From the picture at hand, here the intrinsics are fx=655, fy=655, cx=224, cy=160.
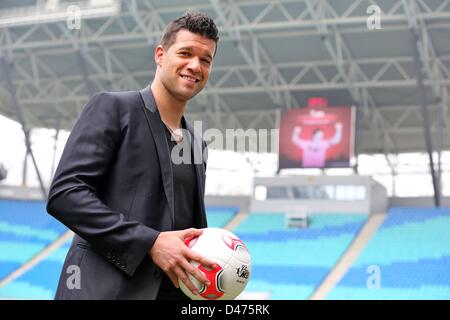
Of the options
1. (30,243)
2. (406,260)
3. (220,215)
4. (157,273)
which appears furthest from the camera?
(220,215)

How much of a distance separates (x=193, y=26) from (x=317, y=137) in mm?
21286

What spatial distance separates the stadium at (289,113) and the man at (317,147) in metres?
0.05

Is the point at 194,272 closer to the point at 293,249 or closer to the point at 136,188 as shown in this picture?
the point at 136,188

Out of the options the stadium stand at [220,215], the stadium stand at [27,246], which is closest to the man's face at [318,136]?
the stadium stand at [220,215]

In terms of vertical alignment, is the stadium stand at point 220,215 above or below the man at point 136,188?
below

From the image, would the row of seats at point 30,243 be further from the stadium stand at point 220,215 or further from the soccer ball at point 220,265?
the soccer ball at point 220,265

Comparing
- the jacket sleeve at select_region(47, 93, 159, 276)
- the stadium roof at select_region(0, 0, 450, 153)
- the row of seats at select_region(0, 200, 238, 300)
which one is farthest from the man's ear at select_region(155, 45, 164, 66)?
the row of seats at select_region(0, 200, 238, 300)

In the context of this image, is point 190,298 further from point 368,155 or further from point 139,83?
point 368,155

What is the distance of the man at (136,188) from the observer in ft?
6.35

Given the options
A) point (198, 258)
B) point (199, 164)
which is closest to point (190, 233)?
point (198, 258)

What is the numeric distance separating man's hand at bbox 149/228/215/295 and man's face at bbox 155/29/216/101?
516 millimetres

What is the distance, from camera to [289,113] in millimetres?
23797
